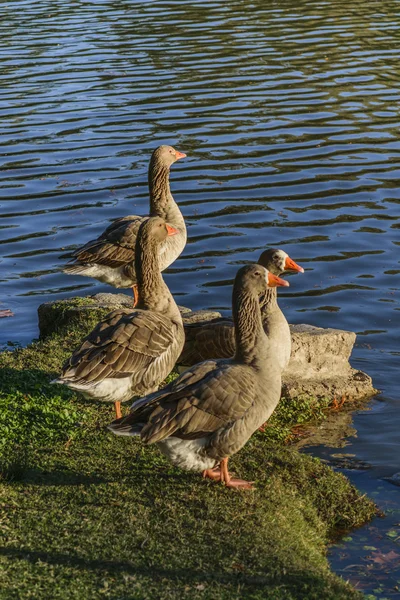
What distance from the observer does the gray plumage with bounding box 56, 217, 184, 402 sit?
8.17 metres

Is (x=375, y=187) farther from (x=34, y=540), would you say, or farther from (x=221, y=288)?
(x=34, y=540)

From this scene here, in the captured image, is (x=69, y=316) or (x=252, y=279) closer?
(x=252, y=279)

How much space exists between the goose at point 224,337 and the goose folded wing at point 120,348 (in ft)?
3.05

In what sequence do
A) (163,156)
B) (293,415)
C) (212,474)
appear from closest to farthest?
(212,474), (293,415), (163,156)

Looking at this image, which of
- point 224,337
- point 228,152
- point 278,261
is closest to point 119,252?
point 278,261

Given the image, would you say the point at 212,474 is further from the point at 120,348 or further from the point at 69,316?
the point at 69,316

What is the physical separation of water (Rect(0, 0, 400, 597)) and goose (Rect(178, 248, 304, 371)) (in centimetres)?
144

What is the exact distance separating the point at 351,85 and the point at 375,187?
22.6ft

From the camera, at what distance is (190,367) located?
356 inches

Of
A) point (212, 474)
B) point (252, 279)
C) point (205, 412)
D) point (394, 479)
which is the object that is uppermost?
point (252, 279)

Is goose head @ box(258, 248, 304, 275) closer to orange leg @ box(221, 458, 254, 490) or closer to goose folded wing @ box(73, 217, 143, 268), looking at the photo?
goose folded wing @ box(73, 217, 143, 268)

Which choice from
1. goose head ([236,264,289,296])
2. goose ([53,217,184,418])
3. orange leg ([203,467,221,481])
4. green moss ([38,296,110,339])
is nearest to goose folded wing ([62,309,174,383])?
goose ([53,217,184,418])

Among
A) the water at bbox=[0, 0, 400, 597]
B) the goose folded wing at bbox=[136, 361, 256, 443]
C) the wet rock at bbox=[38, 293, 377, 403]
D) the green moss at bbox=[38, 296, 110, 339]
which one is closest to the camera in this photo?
the goose folded wing at bbox=[136, 361, 256, 443]

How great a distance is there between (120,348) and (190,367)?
3.12 feet
